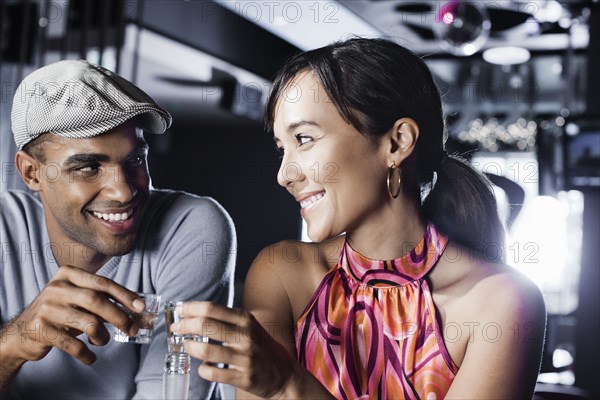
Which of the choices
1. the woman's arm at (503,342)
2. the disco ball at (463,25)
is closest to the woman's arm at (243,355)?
the woman's arm at (503,342)

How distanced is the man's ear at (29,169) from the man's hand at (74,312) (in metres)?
0.48

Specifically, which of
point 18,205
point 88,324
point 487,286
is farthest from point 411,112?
point 18,205

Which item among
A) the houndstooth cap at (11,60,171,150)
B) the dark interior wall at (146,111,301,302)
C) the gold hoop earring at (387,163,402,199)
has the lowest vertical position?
the gold hoop earring at (387,163,402,199)

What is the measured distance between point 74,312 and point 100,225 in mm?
423

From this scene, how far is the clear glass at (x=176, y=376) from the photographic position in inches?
43.7

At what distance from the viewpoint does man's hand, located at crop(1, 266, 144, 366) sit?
4.18 ft

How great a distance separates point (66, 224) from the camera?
1749 millimetres

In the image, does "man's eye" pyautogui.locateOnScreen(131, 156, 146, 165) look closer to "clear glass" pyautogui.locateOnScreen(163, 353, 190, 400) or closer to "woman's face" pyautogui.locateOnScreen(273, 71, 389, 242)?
"woman's face" pyautogui.locateOnScreen(273, 71, 389, 242)

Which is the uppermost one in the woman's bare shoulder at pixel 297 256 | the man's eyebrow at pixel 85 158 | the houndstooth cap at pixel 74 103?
the houndstooth cap at pixel 74 103

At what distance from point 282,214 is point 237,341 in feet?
18.2

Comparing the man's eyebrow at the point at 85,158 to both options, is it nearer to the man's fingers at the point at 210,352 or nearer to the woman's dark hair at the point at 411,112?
the woman's dark hair at the point at 411,112

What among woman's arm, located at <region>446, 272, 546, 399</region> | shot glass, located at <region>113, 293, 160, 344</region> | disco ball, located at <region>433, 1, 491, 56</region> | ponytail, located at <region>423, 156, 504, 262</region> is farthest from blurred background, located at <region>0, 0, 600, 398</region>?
shot glass, located at <region>113, 293, 160, 344</region>

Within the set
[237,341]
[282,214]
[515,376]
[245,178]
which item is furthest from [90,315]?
[245,178]

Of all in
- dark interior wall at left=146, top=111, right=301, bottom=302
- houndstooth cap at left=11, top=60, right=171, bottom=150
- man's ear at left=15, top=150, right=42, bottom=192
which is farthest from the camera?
dark interior wall at left=146, top=111, right=301, bottom=302
